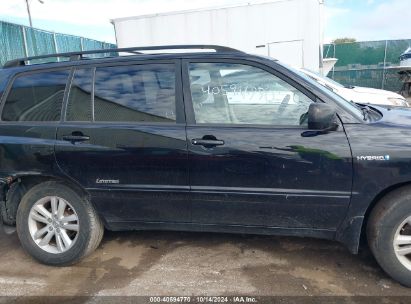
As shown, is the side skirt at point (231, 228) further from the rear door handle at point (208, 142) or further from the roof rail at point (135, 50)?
the roof rail at point (135, 50)

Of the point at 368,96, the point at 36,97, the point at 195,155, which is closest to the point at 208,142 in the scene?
the point at 195,155

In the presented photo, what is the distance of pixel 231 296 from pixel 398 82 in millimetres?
18369

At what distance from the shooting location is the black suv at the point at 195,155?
2.76 meters

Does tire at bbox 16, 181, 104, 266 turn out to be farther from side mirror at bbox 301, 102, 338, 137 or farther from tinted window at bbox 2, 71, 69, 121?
side mirror at bbox 301, 102, 338, 137

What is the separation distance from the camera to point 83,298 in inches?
114

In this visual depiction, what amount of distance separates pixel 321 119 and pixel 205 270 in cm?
160

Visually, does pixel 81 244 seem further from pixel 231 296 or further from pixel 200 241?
pixel 231 296

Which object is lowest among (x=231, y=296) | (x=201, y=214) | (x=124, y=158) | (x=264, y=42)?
(x=231, y=296)

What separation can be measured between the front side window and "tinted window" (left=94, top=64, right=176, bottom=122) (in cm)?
23

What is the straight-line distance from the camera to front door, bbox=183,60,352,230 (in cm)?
279

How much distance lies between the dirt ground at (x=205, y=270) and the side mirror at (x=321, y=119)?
1.21 meters

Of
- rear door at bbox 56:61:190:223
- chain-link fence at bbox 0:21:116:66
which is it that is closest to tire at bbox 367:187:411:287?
rear door at bbox 56:61:190:223

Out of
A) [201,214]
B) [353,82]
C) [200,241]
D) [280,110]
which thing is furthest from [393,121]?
[353,82]

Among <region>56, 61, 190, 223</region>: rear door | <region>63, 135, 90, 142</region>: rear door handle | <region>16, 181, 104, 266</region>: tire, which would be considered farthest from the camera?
<region>16, 181, 104, 266</region>: tire
